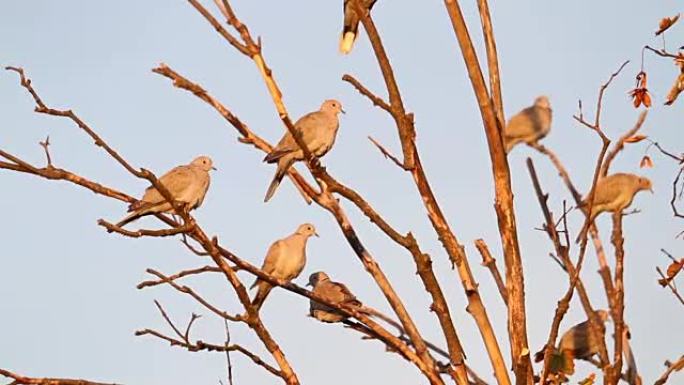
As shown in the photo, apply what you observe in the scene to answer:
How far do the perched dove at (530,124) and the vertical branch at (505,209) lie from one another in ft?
4.69

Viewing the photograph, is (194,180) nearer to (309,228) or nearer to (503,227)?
(309,228)

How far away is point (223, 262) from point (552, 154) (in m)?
1.39

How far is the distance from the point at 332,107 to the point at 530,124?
1960 millimetres

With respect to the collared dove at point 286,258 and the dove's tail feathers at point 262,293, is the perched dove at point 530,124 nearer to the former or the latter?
the dove's tail feathers at point 262,293

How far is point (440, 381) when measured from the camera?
10.1ft

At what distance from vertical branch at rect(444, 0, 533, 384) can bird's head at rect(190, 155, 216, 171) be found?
4.64m

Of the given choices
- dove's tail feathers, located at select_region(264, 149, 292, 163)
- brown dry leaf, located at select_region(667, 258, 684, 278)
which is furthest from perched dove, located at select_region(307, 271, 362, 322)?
brown dry leaf, located at select_region(667, 258, 684, 278)

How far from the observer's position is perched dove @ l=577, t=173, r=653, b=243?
7.42 m

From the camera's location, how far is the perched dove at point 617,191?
24.3ft

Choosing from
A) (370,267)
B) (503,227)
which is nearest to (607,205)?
(370,267)

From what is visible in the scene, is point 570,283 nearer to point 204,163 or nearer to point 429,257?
point 429,257

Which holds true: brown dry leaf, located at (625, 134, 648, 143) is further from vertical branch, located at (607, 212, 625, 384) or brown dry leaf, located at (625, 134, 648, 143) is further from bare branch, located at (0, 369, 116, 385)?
bare branch, located at (0, 369, 116, 385)

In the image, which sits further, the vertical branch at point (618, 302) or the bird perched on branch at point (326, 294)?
the bird perched on branch at point (326, 294)

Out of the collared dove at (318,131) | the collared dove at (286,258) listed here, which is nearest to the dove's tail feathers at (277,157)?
the collared dove at (318,131)
